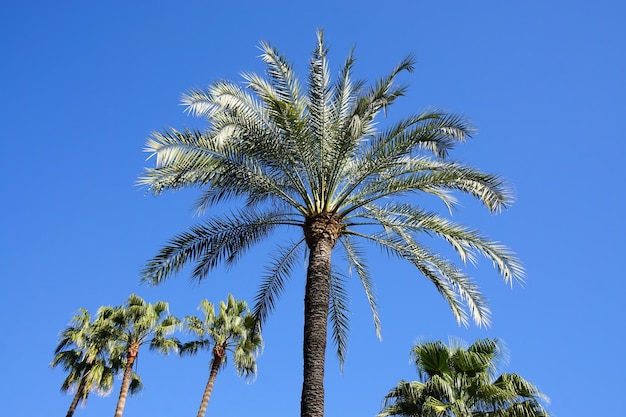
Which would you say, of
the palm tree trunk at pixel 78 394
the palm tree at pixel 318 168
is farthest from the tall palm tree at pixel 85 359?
the palm tree at pixel 318 168

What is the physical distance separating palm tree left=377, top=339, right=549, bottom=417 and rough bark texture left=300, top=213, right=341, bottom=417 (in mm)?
4177

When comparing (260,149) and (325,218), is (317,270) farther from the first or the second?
(260,149)

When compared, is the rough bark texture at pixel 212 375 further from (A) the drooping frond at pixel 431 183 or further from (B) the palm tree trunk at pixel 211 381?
(A) the drooping frond at pixel 431 183

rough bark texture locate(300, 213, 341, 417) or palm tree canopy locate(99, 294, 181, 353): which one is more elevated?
palm tree canopy locate(99, 294, 181, 353)

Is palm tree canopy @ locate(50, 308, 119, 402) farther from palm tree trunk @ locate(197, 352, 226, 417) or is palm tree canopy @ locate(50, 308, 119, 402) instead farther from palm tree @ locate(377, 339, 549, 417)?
palm tree @ locate(377, 339, 549, 417)

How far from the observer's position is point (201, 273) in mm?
13781

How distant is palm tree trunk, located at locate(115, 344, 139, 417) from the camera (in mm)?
22375

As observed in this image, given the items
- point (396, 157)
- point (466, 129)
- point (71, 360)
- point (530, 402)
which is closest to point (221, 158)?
point (396, 157)

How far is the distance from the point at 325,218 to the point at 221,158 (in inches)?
99.9

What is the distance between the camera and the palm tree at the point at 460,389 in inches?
549

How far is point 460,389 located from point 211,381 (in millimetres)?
11593

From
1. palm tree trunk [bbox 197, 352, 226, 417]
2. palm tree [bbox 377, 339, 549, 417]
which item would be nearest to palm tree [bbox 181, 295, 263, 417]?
palm tree trunk [bbox 197, 352, 226, 417]

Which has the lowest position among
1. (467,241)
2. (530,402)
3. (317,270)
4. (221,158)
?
(530,402)

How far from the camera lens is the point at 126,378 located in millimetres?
22891
